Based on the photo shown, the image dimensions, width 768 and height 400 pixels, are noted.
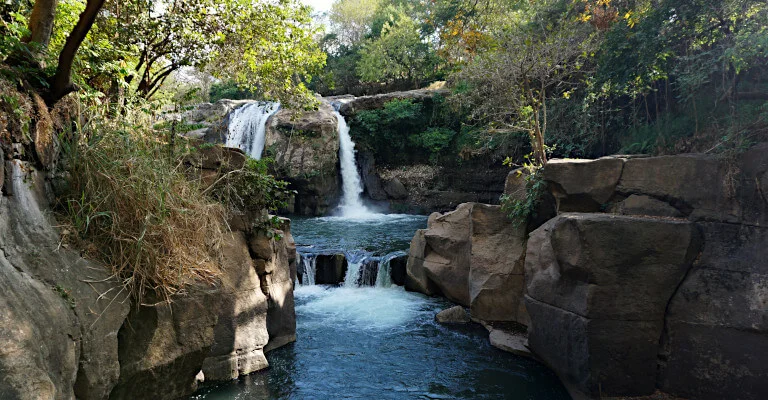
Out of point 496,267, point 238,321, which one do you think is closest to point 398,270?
point 496,267

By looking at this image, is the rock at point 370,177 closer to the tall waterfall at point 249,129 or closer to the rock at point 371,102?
the rock at point 371,102

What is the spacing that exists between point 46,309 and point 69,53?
2.01 meters

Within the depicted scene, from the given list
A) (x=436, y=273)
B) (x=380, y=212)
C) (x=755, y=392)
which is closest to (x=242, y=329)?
(x=436, y=273)

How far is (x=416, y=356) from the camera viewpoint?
6961 mm

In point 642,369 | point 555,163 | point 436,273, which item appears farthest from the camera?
point 436,273

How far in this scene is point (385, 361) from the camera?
6.79 metres

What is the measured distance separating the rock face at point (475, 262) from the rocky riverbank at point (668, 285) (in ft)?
5.67

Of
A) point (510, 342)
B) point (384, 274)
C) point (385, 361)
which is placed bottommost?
point (385, 361)

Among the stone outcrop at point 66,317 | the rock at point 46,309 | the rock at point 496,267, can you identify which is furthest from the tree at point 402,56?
the rock at point 46,309

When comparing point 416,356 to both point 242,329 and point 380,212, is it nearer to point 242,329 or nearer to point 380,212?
point 242,329

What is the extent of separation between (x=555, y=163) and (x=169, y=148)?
4987 mm

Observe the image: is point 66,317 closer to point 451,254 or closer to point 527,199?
point 527,199

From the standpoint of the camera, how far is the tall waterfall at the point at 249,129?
66.8 ft

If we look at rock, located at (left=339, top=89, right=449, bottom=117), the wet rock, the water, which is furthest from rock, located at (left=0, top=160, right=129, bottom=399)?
rock, located at (left=339, top=89, right=449, bottom=117)
